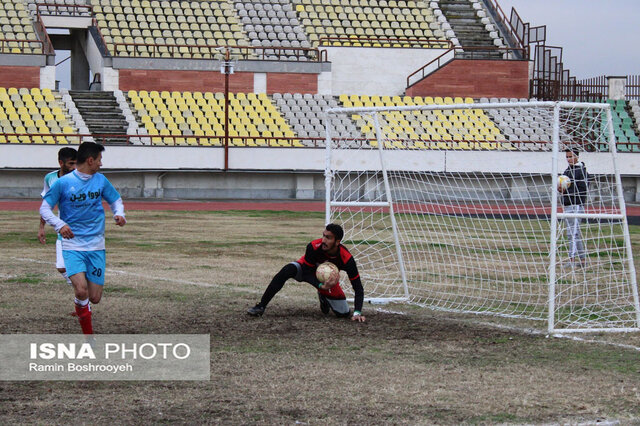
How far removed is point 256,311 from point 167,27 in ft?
115

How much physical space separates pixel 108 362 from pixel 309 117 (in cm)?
3168

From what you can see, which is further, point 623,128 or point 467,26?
point 467,26

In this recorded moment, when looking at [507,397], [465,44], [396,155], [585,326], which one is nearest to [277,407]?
[507,397]

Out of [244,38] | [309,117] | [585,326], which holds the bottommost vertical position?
[585,326]

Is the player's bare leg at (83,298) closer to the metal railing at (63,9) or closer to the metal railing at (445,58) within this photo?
the metal railing at (63,9)

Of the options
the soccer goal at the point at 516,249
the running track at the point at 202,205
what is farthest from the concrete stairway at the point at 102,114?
the soccer goal at the point at 516,249

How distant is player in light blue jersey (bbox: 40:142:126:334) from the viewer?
29.0 ft

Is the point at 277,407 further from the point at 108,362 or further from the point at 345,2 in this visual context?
the point at 345,2

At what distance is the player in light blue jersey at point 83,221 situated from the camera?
348 inches

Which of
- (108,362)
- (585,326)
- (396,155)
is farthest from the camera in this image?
(396,155)

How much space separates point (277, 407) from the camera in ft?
→ 22.3

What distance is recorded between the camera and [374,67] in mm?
44500

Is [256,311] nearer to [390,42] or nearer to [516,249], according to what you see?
[516,249]

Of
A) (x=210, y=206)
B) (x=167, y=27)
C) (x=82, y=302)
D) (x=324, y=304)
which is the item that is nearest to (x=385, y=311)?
(x=324, y=304)
